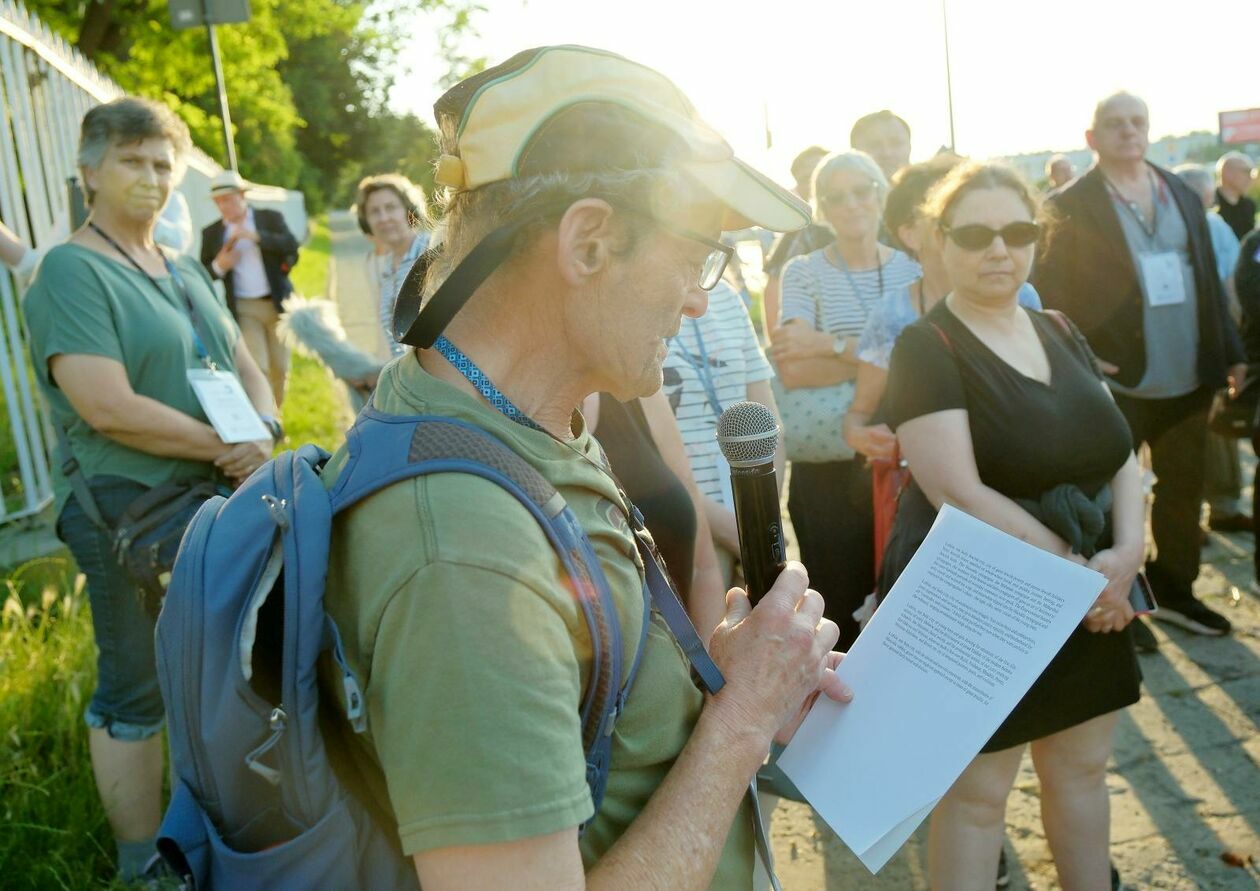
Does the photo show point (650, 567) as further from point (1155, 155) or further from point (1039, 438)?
point (1155, 155)

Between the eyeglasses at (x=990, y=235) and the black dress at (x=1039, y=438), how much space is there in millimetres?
207

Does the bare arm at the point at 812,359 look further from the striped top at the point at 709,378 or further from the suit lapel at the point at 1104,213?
the suit lapel at the point at 1104,213

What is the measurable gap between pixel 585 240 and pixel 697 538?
4.53ft

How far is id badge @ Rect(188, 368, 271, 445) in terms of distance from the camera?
3164 millimetres

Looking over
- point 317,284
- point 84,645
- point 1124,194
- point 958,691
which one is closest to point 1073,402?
point 958,691

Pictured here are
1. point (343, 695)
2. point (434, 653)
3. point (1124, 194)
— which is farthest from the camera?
point (1124, 194)

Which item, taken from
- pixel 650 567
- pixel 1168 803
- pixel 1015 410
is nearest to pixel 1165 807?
pixel 1168 803

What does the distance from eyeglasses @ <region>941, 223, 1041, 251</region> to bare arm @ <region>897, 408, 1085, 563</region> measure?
1.53ft

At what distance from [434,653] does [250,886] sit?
1.29 feet

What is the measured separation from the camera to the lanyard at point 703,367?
10.7ft

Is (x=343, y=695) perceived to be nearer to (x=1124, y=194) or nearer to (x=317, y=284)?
(x=1124, y=194)

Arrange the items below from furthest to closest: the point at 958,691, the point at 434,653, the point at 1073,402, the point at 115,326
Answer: the point at 115,326, the point at 1073,402, the point at 958,691, the point at 434,653

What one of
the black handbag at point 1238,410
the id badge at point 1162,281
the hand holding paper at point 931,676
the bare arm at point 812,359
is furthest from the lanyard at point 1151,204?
the hand holding paper at point 931,676

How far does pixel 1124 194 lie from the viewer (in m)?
5.26
